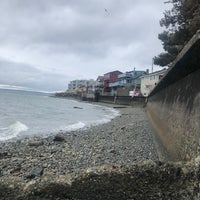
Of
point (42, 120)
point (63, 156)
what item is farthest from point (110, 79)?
point (63, 156)

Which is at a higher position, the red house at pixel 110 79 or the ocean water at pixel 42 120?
the red house at pixel 110 79

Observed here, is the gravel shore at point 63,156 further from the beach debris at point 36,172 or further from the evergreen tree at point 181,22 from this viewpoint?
the evergreen tree at point 181,22

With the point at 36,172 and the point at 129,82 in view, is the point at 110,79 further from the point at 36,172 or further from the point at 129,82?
the point at 36,172

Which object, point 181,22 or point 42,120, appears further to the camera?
point 42,120

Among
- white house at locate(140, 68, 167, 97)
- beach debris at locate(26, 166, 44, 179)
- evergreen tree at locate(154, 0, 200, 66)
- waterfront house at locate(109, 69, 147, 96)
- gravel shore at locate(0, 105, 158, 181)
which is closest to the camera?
beach debris at locate(26, 166, 44, 179)

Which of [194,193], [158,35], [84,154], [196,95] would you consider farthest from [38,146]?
[158,35]

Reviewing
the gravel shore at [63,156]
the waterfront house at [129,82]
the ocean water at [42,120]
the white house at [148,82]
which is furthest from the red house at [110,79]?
the gravel shore at [63,156]

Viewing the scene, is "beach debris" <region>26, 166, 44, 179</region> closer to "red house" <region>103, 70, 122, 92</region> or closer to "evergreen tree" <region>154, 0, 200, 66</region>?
"evergreen tree" <region>154, 0, 200, 66</region>

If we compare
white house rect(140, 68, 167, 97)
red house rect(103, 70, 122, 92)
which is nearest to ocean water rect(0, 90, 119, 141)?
white house rect(140, 68, 167, 97)

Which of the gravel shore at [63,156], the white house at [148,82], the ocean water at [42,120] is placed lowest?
the ocean water at [42,120]

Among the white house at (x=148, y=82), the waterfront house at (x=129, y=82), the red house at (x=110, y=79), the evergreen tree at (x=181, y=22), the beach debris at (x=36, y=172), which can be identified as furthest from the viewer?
the red house at (x=110, y=79)

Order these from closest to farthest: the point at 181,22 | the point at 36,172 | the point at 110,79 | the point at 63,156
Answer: the point at 36,172 < the point at 63,156 < the point at 181,22 < the point at 110,79

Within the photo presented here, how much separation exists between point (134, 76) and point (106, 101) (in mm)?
10828

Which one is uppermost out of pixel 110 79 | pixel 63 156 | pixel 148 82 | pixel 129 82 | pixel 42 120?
pixel 110 79
